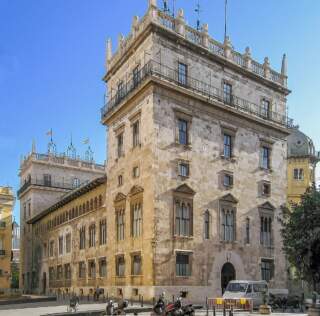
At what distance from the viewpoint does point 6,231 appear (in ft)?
220

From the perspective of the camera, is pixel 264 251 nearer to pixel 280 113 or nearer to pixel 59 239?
pixel 280 113

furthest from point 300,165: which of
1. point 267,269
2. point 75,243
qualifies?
point 75,243

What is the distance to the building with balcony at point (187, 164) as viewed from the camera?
119 feet

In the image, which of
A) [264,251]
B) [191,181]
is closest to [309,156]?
[264,251]

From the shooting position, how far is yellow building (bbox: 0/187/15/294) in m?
66.3

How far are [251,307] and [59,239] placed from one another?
35.7 m

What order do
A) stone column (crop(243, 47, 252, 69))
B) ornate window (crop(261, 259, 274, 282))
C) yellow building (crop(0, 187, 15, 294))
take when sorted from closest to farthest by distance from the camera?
ornate window (crop(261, 259, 274, 282)), stone column (crop(243, 47, 252, 69)), yellow building (crop(0, 187, 15, 294))

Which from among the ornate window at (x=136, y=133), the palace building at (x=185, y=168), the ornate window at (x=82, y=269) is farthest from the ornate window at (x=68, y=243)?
the ornate window at (x=136, y=133)

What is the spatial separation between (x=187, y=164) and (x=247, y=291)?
1092 centimetres

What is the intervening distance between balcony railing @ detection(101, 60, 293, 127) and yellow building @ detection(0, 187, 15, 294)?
95.1ft

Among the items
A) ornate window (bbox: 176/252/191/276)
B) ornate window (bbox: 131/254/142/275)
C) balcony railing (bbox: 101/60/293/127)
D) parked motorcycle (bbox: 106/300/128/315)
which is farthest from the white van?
balcony railing (bbox: 101/60/293/127)

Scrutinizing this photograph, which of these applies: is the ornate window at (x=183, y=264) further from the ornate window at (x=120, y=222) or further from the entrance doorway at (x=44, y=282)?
the entrance doorway at (x=44, y=282)

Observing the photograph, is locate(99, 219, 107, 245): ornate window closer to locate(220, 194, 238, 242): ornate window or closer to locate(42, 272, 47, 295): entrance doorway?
locate(220, 194, 238, 242): ornate window

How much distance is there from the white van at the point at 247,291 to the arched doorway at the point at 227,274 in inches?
284
